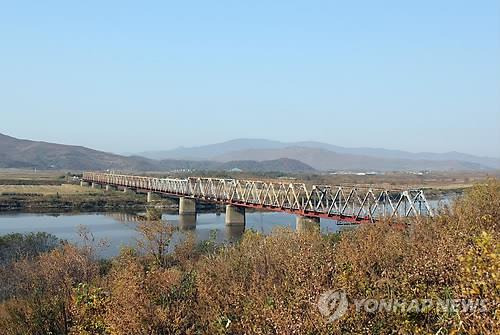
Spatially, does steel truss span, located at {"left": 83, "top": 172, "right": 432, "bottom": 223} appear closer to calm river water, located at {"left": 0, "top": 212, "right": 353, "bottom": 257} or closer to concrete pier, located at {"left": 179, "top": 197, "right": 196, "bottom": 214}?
concrete pier, located at {"left": 179, "top": 197, "right": 196, "bottom": 214}

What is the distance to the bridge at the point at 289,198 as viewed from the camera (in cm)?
5419

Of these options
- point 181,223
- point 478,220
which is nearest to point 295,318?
point 478,220

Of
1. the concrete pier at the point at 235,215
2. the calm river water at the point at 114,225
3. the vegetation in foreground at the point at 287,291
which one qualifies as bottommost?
the calm river water at the point at 114,225

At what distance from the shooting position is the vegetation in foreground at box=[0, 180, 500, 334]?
11943 millimetres

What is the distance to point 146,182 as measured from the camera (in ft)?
461

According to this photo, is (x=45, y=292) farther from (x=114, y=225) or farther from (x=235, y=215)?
(x=114, y=225)

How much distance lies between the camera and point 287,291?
18.3m

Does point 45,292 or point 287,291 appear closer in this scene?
point 287,291

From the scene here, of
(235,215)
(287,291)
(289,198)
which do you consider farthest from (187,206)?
(287,291)

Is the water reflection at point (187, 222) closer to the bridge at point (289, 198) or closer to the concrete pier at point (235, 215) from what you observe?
the bridge at point (289, 198)

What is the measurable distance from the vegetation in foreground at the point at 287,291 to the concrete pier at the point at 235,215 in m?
50.5

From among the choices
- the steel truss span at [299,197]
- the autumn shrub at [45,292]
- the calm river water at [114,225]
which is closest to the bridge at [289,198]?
the steel truss span at [299,197]

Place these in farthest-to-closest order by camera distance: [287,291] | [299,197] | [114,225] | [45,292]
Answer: [299,197] → [114,225] → [45,292] → [287,291]

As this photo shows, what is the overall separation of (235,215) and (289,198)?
1588cm
